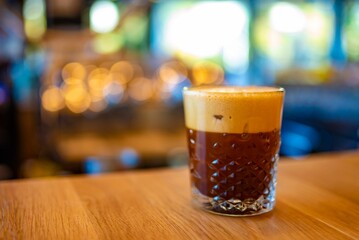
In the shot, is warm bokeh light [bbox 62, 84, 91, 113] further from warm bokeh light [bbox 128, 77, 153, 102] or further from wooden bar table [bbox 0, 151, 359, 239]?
wooden bar table [bbox 0, 151, 359, 239]

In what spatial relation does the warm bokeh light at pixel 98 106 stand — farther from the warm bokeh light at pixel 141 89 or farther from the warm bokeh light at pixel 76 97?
the warm bokeh light at pixel 141 89

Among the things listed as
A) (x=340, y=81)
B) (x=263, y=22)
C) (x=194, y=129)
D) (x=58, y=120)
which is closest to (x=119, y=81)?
(x=58, y=120)

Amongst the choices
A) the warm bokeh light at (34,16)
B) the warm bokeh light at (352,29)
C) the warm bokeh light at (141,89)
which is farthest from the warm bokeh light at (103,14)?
the warm bokeh light at (352,29)

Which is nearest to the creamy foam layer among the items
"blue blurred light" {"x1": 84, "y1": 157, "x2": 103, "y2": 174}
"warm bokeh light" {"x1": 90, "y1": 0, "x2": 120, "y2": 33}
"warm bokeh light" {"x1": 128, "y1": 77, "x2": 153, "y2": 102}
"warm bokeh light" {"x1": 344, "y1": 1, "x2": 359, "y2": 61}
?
"blue blurred light" {"x1": 84, "y1": 157, "x2": 103, "y2": 174}

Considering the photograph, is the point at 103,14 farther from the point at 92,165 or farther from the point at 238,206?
the point at 238,206

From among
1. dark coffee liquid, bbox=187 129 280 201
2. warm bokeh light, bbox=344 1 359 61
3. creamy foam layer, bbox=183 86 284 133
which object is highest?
warm bokeh light, bbox=344 1 359 61

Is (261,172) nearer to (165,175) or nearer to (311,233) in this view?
(311,233)

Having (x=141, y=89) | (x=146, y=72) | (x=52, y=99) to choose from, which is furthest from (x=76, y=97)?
(x=146, y=72)
